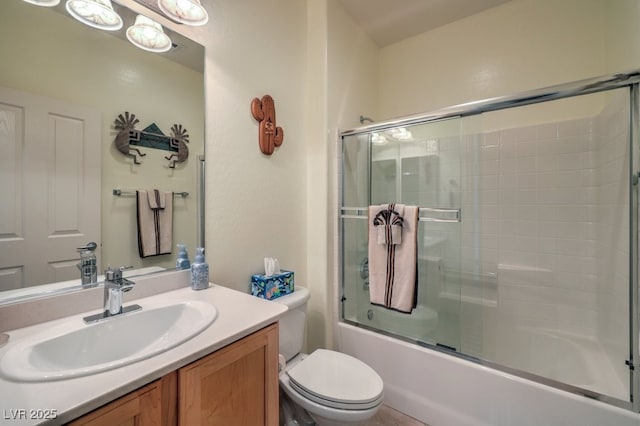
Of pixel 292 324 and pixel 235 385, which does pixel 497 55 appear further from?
pixel 235 385

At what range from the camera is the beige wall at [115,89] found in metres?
0.85

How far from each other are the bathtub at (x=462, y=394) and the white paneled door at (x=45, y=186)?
1561 mm

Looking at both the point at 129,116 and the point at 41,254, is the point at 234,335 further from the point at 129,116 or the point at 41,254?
the point at 129,116

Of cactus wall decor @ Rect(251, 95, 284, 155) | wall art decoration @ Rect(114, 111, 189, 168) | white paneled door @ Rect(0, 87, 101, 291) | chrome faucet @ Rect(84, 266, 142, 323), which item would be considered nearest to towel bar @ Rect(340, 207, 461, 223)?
cactus wall decor @ Rect(251, 95, 284, 155)

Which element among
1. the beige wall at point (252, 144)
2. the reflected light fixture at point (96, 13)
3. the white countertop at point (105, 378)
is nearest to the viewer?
the white countertop at point (105, 378)

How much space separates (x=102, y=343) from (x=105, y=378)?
34 centimetres

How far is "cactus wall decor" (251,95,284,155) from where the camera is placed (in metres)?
1.54

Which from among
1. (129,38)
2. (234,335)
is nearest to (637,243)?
(234,335)

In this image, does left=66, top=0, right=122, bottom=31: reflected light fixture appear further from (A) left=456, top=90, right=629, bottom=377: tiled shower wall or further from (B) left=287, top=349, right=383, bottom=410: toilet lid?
(A) left=456, top=90, right=629, bottom=377: tiled shower wall

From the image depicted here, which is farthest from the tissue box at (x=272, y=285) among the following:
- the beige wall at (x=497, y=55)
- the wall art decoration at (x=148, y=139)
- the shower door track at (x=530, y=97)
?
the beige wall at (x=497, y=55)

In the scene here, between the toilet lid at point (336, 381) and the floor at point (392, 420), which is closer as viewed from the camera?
the toilet lid at point (336, 381)

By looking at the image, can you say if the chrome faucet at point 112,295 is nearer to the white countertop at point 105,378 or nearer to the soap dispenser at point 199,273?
the white countertop at point 105,378

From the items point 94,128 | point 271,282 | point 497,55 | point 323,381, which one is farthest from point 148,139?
point 497,55

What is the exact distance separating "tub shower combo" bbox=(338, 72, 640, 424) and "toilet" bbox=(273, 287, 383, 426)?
0.45 meters
